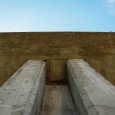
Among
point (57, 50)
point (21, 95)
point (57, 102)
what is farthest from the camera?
point (57, 50)

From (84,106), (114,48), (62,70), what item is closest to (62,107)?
(84,106)

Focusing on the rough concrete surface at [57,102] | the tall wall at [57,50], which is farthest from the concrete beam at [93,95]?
the tall wall at [57,50]

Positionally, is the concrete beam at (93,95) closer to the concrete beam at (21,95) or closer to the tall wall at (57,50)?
the concrete beam at (21,95)

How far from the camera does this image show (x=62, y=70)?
Result: 4.06m

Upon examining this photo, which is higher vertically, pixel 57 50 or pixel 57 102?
pixel 57 50

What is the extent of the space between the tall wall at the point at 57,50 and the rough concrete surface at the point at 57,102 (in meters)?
0.57

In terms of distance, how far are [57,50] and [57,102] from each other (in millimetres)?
1586

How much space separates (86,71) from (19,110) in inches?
60.1

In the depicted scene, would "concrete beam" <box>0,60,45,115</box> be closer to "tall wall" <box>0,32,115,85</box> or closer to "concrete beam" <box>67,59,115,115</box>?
"concrete beam" <box>67,59,115,115</box>

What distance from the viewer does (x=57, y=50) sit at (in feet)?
14.0

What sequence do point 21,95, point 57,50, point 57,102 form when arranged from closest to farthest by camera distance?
point 21,95, point 57,102, point 57,50

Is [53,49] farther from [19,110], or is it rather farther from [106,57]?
[19,110]

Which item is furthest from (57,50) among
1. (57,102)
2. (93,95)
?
A: (93,95)

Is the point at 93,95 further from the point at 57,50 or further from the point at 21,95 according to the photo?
the point at 57,50
